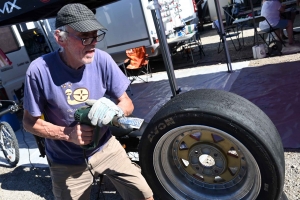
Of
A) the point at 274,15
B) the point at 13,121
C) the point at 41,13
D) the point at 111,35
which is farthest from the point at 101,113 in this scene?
the point at 111,35

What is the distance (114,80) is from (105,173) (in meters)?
0.74

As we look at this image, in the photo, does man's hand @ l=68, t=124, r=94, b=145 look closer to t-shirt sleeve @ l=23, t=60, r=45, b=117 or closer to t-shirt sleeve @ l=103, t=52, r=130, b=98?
t-shirt sleeve @ l=23, t=60, r=45, b=117

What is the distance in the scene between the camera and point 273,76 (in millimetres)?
5715

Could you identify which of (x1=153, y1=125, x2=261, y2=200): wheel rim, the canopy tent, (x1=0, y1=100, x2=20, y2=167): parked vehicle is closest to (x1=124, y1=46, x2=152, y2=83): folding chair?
the canopy tent

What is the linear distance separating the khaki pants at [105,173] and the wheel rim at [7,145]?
9.38 ft

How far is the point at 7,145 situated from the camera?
4.83 m

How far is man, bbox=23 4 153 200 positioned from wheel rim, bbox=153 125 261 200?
Answer: 26 centimetres

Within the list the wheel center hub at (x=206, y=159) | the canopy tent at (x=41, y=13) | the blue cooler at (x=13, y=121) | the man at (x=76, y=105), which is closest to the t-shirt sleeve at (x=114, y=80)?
the man at (x=76, y=105)

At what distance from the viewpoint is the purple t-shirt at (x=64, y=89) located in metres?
1.95

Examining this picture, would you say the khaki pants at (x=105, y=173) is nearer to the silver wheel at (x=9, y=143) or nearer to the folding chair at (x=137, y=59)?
the silver wheel at (x=9, y=143)

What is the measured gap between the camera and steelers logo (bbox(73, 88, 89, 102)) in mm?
2031

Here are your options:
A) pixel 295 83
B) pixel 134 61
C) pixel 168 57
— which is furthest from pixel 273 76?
pixel 134 61

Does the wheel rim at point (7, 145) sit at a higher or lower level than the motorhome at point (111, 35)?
lower

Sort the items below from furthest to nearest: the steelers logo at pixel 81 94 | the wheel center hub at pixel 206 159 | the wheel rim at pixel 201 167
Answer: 1. the wheel center hub at pixel 206 159
2. the wheel rim at pixel 201 167
3. the steelers logo at pixel 81 94
